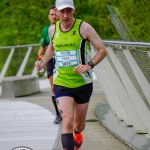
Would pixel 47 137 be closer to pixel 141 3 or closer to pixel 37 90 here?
pixel 141 3

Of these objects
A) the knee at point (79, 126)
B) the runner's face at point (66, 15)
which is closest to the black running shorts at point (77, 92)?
the knee at point (79, 126)

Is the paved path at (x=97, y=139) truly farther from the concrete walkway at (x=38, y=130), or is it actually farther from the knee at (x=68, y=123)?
the knee at (x=68, y=123)

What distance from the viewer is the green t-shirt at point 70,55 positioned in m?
6.41

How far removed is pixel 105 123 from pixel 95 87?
296 inches

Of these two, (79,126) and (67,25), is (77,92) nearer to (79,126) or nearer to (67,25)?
(79,126)

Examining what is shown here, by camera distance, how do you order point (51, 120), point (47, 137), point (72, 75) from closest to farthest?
point (72, 75) < point (47, 137) < point (51, 120)

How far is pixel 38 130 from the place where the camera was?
923cm

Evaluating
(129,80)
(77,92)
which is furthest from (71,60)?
(129,80)

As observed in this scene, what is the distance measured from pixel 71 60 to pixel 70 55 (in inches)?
2.2

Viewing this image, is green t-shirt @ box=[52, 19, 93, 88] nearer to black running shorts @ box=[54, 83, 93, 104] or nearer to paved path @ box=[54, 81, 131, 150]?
black running shorts @ box=[54, 83, 93, 104]

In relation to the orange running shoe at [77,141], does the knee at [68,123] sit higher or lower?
higher

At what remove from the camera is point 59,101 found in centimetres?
650

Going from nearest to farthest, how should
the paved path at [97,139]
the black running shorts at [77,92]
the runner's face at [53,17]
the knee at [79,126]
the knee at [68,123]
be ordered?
1. the knee at [68,123]
2. the black running shorts at [77,92]
3. the knee at [79,126]
4. the paved path at [97,139]
5. the runner's face at [53,17]

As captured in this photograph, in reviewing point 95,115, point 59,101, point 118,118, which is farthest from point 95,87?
point 59,101
